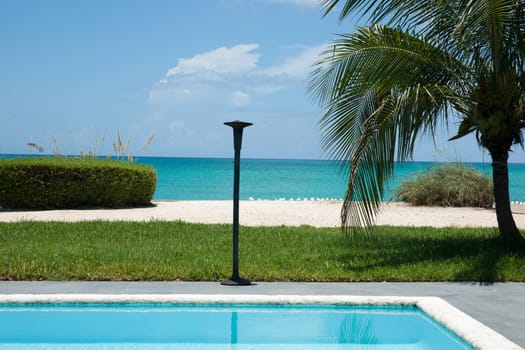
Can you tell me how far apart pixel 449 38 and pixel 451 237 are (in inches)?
131

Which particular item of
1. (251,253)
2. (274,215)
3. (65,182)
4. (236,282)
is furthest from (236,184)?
(65,182)

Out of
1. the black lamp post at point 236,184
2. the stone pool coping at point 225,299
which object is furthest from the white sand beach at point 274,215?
the stone pool coping at point 225,299

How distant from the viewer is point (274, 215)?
1462cm

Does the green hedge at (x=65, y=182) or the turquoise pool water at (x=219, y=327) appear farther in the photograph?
the green hedge at (x=65, y=182)

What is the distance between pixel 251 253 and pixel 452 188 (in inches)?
384

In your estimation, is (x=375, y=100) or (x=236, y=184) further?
(x=375, y=100)

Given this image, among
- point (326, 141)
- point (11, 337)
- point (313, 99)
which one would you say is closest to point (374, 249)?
point (326, 141)

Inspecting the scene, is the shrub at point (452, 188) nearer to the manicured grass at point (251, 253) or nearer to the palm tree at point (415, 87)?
the manicured grass at point (251, 253)

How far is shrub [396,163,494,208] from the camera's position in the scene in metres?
16.8

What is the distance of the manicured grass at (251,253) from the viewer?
23.3 feet

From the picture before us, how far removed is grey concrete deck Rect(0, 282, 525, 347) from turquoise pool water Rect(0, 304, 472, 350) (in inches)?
21.7

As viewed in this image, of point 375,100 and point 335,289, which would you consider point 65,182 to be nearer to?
point 375,100

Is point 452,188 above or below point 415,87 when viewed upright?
below

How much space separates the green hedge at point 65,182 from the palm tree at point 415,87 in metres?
7.67
